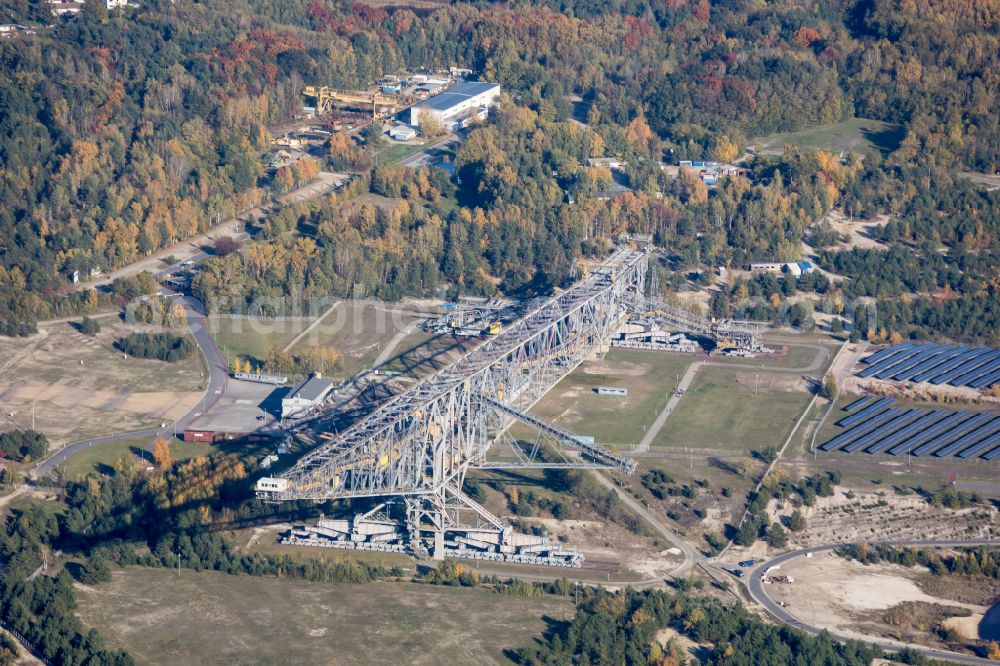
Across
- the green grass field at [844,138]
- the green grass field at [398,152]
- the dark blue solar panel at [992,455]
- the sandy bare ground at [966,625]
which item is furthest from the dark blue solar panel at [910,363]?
the green grass field at [398,152]

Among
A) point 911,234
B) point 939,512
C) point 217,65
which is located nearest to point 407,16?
point 217,65

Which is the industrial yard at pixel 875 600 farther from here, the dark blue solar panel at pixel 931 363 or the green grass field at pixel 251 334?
the green grass field at pixel 251 334

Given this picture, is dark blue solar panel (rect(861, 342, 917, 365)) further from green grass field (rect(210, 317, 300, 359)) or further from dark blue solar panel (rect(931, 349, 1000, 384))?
green grass field (rect(210, 317, 300, 359))

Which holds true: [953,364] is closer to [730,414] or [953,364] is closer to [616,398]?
[730,414]

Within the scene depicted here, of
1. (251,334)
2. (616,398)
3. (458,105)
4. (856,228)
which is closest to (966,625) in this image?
(616,398)

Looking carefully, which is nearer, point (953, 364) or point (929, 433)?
point (929, 433)

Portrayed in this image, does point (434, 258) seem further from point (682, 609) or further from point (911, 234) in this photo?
point (682, 609)
